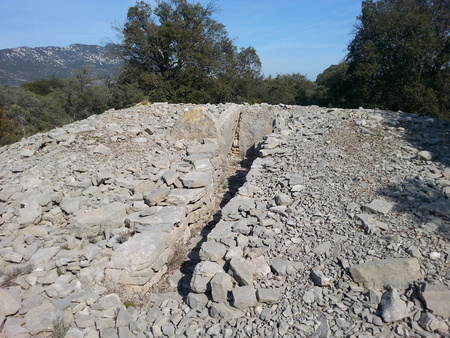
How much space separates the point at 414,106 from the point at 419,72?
4.43ft

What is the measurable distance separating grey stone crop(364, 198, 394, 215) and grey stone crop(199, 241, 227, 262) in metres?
1.87

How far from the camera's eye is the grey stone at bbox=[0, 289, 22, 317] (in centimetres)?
304

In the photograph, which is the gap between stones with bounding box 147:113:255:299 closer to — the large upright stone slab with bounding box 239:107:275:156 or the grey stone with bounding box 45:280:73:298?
the large upright stone slab with bounding box 239:107:275:156

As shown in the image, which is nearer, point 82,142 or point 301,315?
point 301,315

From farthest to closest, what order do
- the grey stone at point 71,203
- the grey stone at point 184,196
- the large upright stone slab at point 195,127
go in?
the large upright stone slab at point 195,127, the grey stone at point 184,196, the grey stone at point 71,203

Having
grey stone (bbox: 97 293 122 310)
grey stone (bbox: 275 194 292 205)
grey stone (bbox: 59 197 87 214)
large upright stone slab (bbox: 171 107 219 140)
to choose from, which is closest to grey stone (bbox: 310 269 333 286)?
grey stone (bbox: 275 194 292 205)

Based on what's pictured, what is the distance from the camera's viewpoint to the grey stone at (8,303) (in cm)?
304

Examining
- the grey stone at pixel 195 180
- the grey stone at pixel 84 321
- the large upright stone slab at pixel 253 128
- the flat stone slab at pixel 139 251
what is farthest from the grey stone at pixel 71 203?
the large upright stone slab at pixel 253 128

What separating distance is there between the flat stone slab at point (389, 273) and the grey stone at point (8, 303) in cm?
336

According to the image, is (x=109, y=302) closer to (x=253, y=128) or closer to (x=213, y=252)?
(x=213, y=252)

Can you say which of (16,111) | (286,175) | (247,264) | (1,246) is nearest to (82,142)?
(1,246)

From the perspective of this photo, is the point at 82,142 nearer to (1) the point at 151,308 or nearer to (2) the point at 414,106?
(1) the point at 151,308

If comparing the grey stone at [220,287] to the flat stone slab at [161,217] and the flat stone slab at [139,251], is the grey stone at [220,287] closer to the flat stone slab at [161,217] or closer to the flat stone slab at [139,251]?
the flat stone slab at [139,251]

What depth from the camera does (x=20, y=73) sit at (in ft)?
124
